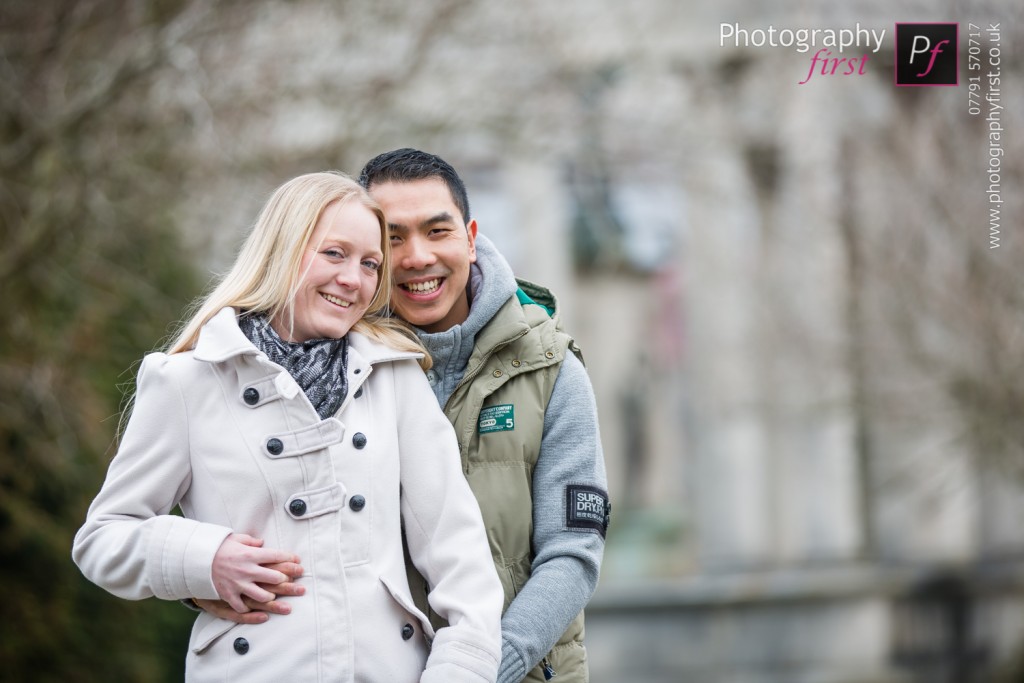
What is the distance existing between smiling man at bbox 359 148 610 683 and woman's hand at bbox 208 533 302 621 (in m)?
0.34

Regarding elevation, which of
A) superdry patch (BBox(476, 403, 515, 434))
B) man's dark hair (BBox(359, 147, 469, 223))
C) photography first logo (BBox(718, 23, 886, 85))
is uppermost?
photography first logo (BBox(718, 23, 886, 85))

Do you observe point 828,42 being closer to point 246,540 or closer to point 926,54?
point 926,54

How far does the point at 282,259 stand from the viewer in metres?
2.79

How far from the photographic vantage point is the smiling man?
113 inches

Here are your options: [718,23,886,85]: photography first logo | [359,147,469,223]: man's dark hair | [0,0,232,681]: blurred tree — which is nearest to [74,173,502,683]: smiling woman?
[359,147,469,223]: man's dark hair

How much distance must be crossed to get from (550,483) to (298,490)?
22.6 inches

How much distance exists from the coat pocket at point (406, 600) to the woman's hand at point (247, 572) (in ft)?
0.60

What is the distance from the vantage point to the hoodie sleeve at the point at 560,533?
281 cm

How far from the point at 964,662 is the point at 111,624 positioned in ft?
30.5

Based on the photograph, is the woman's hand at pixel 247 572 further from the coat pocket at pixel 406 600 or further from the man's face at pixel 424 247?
the man's face at pixel 424 247

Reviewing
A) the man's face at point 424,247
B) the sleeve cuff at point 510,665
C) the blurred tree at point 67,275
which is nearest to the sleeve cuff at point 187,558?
the sleeve cuff at point 510,665

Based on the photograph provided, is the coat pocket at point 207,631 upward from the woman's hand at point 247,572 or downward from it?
downward

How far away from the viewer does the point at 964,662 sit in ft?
45.0

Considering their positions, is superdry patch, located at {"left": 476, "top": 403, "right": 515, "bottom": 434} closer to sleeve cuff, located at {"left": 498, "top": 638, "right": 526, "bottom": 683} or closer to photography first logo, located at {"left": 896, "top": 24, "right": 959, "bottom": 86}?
sleeve cuff, located at {"left": 498, "top": 638, "right": 526, "bottom": 683}
